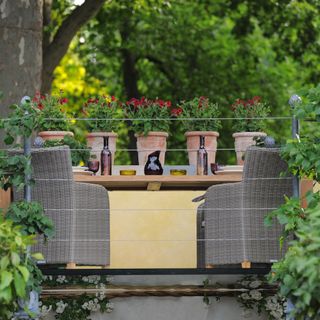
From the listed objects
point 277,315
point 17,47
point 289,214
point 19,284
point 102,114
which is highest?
point 17,47

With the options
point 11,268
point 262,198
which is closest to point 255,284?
point 262,198

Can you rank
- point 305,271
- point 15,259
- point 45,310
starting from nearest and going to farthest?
point 305,271, point 15,259, point 45,310

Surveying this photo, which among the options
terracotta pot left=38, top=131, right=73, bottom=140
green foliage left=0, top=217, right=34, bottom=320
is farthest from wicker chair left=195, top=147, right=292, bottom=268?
green foliage left=0, top=217, right=34, bottom=320

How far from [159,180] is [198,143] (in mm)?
705

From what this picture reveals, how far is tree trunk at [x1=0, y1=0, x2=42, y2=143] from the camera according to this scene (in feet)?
36.3

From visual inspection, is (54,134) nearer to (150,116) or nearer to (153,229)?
(150,116)

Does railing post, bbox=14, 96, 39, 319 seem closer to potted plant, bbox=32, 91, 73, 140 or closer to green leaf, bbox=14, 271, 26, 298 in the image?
green leaf, bbox=14, 271, 26, 298

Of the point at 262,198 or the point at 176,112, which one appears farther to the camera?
the point at 176,112

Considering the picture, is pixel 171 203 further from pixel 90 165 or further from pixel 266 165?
pixel 266 165

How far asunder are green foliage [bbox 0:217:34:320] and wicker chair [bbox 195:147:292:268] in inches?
69.0

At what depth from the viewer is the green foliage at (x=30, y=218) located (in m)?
7.01

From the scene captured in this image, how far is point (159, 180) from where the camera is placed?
26.2ft

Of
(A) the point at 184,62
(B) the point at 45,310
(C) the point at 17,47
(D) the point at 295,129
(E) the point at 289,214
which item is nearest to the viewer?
Answer: (E) the point at 289,214

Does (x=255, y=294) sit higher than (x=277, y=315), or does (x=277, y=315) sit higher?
(x=255, y=294)
